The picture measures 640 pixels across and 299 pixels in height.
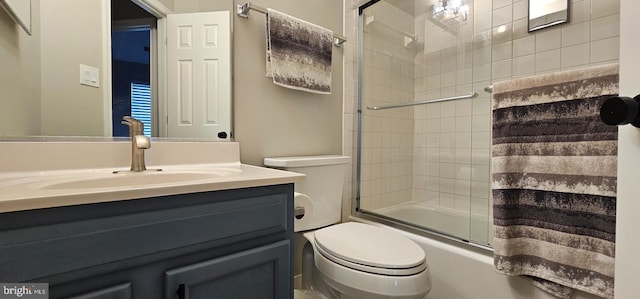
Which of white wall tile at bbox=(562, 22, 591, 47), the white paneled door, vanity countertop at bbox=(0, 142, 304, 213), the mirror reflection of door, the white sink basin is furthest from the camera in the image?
white wall tile at bbox=(562, 22, 591, 47)

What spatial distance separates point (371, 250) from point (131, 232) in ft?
2.55

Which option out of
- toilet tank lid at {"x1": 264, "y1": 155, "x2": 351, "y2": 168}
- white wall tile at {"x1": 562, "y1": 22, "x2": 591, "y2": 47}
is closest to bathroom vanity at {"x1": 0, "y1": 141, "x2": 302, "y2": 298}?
toilet tank lid at {"x1": 264, "y1": 155, "x2": 351, "y2": 168}

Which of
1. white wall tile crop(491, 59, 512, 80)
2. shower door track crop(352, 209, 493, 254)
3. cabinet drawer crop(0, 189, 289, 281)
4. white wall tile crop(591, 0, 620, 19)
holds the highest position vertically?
white wall tile crop(591, 0, 620, 19)

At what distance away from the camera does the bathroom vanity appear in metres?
0.52

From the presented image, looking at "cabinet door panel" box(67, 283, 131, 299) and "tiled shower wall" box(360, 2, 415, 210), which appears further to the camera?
"tiled shower wall" box(360, 2, 415, 210)

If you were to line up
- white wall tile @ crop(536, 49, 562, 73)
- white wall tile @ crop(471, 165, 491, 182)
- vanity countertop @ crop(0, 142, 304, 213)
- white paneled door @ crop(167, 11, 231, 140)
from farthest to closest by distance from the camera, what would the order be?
white wall tile @ crop(471, 165, 491, 182)
white wall tile @ crop(536, 49, 562, 73)
white paneled door @ crop(167, 11, 231, 140)
vanity countertop @ crop(0, 142, 304, 213)

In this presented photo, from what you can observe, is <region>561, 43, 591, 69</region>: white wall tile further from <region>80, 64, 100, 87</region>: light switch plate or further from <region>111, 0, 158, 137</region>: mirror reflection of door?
<region>80, 64, 100, 87</region>: light switch plate

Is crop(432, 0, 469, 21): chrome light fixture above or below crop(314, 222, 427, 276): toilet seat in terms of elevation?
above

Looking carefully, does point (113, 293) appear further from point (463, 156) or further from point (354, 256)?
point (463, 156)

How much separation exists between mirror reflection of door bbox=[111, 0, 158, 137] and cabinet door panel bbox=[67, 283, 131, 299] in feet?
2.13

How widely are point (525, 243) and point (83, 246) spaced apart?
1.38 m

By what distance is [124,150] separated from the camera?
3.34 feet

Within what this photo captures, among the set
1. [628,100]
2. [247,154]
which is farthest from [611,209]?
[247,154]

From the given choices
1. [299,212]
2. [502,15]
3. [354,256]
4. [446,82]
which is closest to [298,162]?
[299,212]
